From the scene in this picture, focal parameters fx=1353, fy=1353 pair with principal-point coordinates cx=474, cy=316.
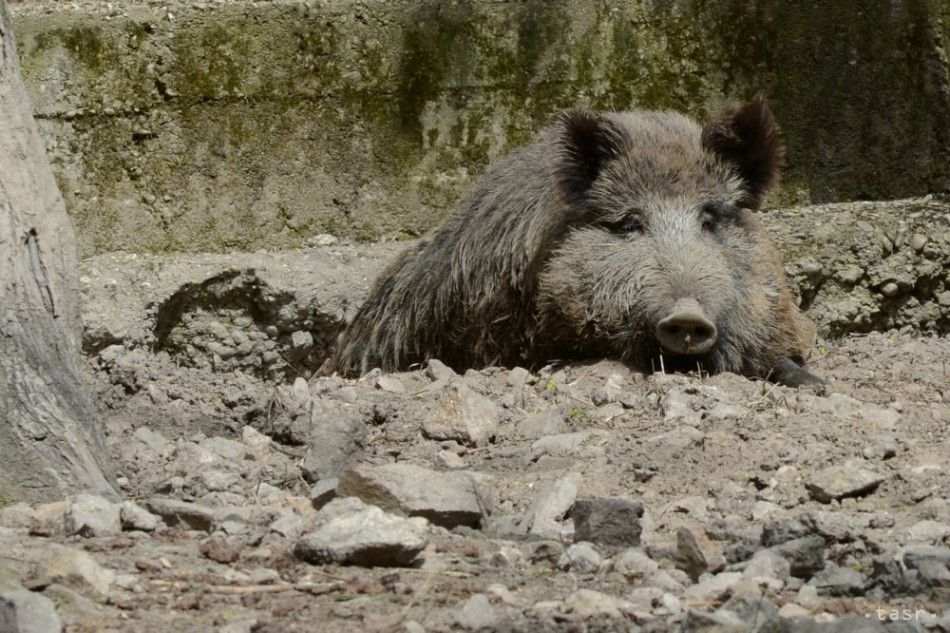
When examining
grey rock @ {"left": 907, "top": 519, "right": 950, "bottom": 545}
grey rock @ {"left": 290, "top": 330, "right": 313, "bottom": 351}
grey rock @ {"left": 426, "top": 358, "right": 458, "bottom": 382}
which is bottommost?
grey rock @ {"left": 290, "top": 330, "right": 313, "bottom": 351}

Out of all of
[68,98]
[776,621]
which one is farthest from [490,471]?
[68,98]

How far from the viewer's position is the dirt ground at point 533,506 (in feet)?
10.2

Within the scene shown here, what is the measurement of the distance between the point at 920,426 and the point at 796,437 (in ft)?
1.75

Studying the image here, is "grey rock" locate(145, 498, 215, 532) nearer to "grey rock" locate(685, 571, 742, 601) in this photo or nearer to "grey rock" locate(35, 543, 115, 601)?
"grey rock" locate(35, 543, 115, 601)

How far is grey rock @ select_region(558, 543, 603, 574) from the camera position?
3482mm

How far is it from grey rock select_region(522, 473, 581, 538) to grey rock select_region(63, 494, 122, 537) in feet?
3.86

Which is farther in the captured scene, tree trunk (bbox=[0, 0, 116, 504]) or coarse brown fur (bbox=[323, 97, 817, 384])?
coarse brown fur (bbox=[323, 97, 817, 384])

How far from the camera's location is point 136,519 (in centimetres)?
372

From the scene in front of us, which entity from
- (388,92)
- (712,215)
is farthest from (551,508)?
(388,92)

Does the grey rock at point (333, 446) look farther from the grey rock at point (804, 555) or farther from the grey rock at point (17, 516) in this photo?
the grey rock at point (804, 555)

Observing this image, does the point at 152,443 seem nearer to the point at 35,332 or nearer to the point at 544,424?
the point at 35,332

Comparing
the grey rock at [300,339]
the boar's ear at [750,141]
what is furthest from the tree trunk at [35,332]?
the boar's ear at [750,141]

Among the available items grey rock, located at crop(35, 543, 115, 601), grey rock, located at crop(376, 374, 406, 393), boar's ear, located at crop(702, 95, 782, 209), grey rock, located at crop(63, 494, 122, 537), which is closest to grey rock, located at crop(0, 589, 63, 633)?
grey rock, located at crop(35, 543, 115, 601)

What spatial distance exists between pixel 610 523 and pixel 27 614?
157cm
